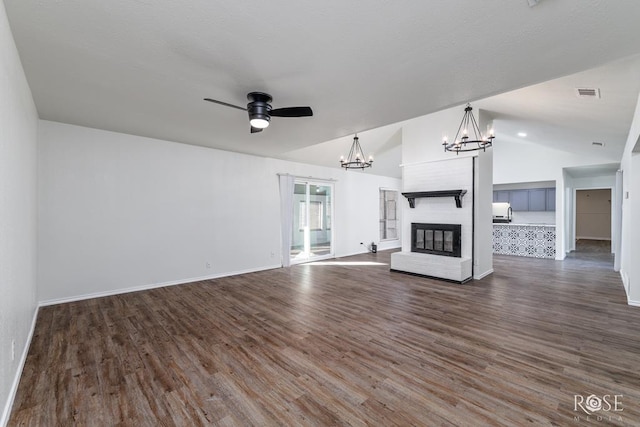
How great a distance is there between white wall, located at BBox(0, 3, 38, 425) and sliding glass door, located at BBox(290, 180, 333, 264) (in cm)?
496

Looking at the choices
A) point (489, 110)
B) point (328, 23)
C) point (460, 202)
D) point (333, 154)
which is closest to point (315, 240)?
point (333, 154)

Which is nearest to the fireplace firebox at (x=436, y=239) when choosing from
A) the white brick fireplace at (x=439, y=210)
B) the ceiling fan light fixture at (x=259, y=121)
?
the white brick fireplace at (x=439, y=210)

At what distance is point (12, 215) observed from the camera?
2117 mm

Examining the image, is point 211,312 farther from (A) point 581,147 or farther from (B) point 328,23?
(A) point 581,147

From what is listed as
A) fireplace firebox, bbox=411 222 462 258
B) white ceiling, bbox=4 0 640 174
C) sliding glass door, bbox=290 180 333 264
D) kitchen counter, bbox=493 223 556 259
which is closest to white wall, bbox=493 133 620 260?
kitchen counter, bbox=493 223 556 259

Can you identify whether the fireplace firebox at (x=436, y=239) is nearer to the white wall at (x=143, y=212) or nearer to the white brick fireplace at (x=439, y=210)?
the white brick fireplace at (x=439, y=210)

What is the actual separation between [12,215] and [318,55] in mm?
2740

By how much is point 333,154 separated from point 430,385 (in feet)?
19.4

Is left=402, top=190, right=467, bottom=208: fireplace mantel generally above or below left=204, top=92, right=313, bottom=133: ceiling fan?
below

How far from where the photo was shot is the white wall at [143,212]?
13.2 feet

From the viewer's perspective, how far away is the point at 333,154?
725 centimetres

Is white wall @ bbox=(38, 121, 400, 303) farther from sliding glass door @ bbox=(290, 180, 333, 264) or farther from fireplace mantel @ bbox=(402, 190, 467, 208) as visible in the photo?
fireplace mantel @ bbox=(402, 190, 467, 208)

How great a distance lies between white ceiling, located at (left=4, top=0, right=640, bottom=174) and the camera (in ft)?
5.67

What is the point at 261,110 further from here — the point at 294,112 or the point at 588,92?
the point at 588,92
